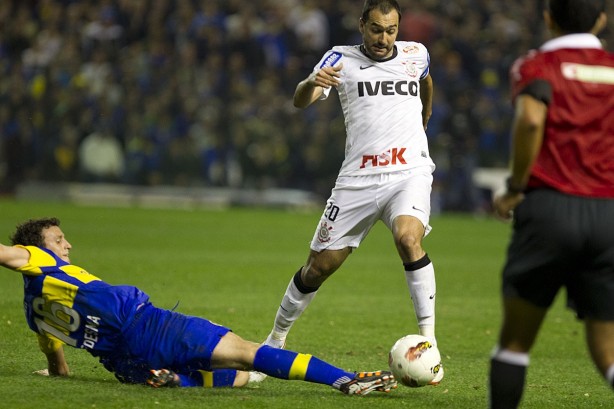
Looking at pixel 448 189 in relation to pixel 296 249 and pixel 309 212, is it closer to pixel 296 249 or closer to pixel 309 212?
pixel 309 212

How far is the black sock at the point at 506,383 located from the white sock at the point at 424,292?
85.1 inches

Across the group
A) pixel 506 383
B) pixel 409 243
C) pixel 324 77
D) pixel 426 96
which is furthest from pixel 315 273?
pixel 506 383

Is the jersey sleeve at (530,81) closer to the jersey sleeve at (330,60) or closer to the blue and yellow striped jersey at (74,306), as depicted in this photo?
the blue and yellow striped jersey at (74,306)

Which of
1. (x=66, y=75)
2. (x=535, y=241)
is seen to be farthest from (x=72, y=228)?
(x=535, y=241)

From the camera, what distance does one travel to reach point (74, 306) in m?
6.06

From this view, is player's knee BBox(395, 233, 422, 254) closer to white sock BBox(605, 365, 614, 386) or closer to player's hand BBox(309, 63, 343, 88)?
player's hand BBox(309, 63, 343, 88)

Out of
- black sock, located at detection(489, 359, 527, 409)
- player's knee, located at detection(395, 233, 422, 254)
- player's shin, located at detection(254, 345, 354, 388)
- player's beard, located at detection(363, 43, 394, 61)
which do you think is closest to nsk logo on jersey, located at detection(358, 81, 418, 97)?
player's beard, located at detection(363, 43, 394, 61)

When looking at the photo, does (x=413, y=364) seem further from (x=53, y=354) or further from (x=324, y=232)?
(x=53, y=354)

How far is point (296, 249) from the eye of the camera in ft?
53.8

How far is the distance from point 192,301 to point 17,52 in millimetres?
15117

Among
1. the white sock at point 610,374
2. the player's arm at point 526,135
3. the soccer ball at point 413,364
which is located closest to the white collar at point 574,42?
the player's arm at point 526,135

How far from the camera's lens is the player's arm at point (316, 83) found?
708cm

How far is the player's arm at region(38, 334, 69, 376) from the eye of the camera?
631cm

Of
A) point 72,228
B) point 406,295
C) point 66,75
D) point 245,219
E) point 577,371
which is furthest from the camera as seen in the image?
point 66,75
